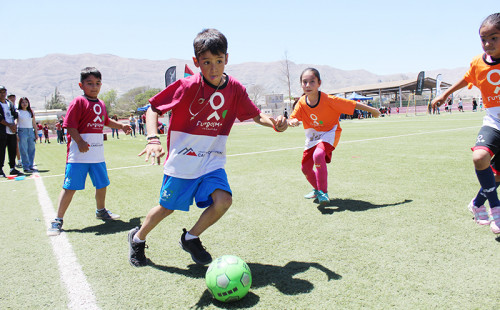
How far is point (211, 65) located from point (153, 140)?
0.76 metres

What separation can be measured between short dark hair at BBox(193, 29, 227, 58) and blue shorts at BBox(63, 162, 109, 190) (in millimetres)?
2479

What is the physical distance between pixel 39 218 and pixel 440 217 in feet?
16.6

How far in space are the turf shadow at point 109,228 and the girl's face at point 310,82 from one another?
282cm

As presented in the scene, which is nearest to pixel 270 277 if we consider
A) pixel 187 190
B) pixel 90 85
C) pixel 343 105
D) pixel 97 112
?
pixel 187 190

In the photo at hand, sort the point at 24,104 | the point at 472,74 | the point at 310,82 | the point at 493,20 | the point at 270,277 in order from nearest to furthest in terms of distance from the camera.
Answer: the point at 270,277
the point at 493,20
the point at 472,74
the point at 310,82
the point at 24,104

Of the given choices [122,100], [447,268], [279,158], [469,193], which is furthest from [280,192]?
[122,100]

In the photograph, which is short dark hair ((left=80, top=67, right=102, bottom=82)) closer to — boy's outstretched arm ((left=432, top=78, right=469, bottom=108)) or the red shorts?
the red shorts

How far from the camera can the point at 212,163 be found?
299 centimetres

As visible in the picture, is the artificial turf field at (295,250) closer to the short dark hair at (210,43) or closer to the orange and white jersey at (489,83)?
the orange and white jersey at (489,83)

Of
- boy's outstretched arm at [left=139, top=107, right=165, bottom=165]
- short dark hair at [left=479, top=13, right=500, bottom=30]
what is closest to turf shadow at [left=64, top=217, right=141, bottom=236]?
boy's outstretched arm at [left=139, top=107, right=165, bottom=165]

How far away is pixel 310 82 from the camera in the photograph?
4.71 metres

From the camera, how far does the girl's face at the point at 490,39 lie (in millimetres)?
3322

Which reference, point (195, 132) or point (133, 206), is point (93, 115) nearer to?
point (133, 206)

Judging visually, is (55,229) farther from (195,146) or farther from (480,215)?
(480,215)
